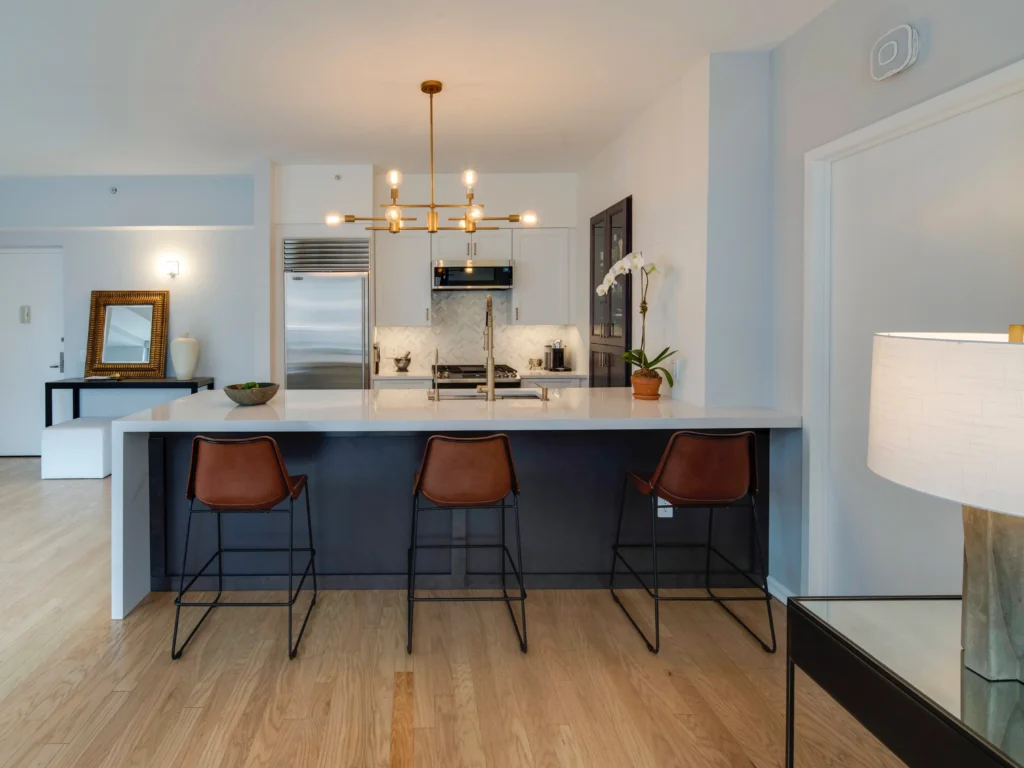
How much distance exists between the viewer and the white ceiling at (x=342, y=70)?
9.64 ft

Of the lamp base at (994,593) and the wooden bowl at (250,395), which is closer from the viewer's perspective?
the lamp base at (994,593)

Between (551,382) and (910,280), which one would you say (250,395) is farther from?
(551,382)

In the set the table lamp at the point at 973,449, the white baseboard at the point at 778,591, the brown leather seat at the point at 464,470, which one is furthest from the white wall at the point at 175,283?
the table lamp at the point at 973,449

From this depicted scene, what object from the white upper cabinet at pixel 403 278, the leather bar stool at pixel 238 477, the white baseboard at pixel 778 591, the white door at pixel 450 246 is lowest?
the white baseboard at pixel 778 591

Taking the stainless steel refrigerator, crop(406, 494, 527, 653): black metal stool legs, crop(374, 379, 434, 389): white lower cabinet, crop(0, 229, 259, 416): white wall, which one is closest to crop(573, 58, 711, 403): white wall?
crop(406, 494, 527, 653): black metal stool legs

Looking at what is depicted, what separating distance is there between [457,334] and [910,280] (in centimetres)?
442

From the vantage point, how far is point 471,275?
231 inches

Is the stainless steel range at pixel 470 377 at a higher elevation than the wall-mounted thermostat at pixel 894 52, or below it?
below

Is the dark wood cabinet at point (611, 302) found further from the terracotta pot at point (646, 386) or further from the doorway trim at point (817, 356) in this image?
the doorway trim at point (817, 356)

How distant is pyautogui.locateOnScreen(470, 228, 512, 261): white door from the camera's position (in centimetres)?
604

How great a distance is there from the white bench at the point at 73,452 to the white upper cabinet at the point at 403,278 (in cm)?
256

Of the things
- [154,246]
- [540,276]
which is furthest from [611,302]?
[154,246]

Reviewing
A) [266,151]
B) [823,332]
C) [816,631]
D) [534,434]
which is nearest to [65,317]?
[266,151]

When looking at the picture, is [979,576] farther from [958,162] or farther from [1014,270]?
[958,162]
